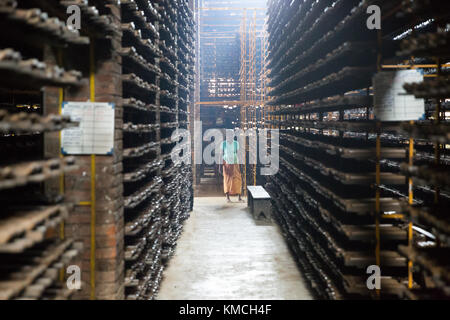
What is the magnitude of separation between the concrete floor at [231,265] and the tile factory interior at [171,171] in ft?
0.13

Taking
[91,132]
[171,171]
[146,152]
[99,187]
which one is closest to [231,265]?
[171,171]

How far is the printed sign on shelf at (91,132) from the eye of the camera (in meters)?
3.28

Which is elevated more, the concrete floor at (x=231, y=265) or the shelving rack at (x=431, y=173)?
A: the shelving rack at (x=431, y=173)

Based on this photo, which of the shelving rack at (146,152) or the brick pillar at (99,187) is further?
the shelving rack at (146,152)

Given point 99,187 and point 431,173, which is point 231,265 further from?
point 431,173

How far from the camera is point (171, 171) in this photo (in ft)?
20.7

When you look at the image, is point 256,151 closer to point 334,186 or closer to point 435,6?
point 334,186

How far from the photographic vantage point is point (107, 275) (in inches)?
133

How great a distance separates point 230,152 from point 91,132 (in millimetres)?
7973

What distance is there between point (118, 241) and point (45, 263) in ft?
4.51

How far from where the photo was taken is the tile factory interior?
216 cm

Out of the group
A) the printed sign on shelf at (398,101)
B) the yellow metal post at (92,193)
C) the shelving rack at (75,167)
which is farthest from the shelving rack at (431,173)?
the yellow metal post at (92,193)

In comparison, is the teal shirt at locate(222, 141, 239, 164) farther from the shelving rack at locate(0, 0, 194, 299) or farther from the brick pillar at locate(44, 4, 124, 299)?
the brick pillar at locate(44, 4, 124, 299)

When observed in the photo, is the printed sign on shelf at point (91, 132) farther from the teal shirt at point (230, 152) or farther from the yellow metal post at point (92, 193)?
the teal shirt at point (230, 152)
